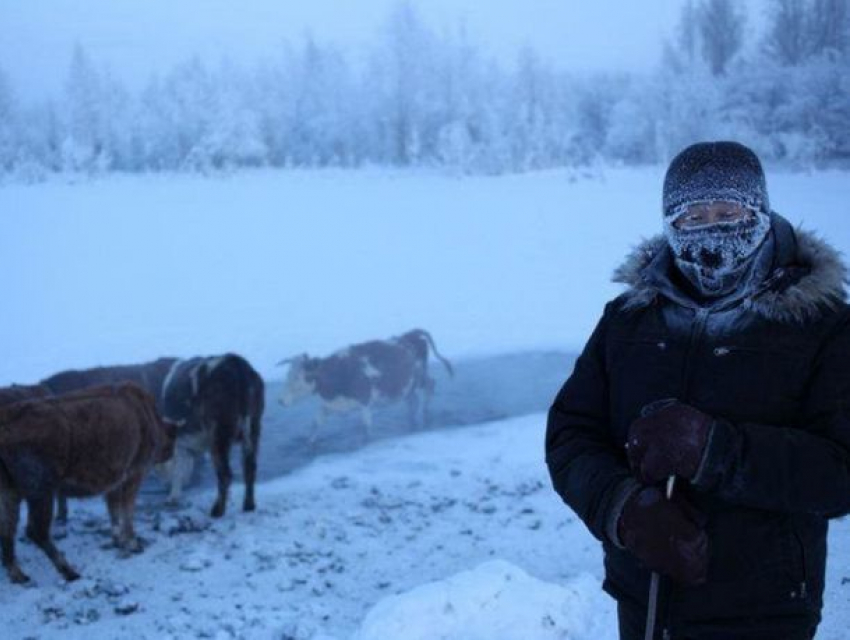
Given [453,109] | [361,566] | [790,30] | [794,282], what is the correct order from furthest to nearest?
[453,109] → [790,30] → [361,566] → [794,282]

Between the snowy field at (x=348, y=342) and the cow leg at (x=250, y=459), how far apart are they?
22 cm

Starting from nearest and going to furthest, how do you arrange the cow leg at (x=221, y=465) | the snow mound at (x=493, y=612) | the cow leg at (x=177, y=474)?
the snow mound at (x=493, y=612) < the cow leg at (x=221, y=465) < the cow leg at (x=177, y=474)

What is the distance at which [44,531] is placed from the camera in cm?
501

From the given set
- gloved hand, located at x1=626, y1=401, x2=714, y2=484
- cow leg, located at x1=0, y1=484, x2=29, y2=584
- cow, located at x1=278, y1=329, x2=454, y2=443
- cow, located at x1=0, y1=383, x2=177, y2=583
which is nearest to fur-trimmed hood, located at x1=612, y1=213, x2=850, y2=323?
gloved hand, located at x1=626, y1=401, x2=714, y2=484

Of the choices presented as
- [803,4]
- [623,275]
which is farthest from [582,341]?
[623,275]

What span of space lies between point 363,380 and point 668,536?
7159 millimetres

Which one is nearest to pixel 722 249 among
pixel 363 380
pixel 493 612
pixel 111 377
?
pixel 493 612

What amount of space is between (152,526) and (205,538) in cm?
54

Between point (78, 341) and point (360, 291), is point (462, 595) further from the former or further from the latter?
point (360, 291)

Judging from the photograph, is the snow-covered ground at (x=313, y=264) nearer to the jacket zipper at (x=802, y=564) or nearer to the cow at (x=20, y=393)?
the cow at (x=20, y=393)

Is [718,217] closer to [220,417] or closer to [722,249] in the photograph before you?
[722,249]

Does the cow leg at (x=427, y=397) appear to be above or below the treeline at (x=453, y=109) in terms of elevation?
below

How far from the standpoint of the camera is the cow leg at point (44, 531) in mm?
4973

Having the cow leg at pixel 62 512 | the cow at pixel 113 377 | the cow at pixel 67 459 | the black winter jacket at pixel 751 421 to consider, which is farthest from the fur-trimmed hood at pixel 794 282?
the cow at pixel 113 377
